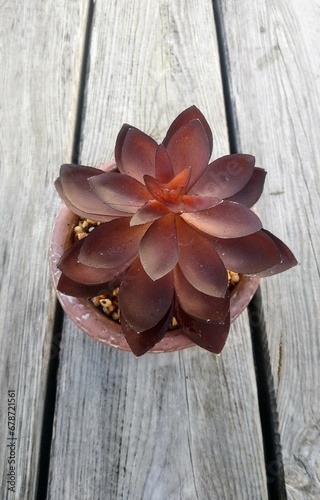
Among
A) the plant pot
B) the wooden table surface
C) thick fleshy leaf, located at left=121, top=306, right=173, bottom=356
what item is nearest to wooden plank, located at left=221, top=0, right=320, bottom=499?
the wooden table surface

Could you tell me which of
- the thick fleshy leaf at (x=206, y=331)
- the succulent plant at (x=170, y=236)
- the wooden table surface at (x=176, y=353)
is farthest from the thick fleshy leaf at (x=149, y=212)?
the wooden table surface at (x=176, y=353)

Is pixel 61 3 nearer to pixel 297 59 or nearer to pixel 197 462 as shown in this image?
pixel 297 59

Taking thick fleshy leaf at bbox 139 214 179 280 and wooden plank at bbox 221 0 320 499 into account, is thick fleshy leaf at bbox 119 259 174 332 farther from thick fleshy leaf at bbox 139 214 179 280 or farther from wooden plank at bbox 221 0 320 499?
wooden plank at bbox 221 0 320 499

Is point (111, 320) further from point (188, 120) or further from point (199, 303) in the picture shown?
point (188, 120)

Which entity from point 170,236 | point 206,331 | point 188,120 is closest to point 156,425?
point 206,331

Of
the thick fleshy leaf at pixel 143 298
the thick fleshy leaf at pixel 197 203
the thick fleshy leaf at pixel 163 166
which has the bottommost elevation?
the thick fleshy leaf at pixel 143 298

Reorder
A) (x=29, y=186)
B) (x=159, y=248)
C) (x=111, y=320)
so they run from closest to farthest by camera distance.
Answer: (x=159, y=248)
(x=111, y=320)
(x=29, y=186)

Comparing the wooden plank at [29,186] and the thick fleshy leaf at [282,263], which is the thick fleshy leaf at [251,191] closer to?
the thick fleshy leaf at [282,263]
